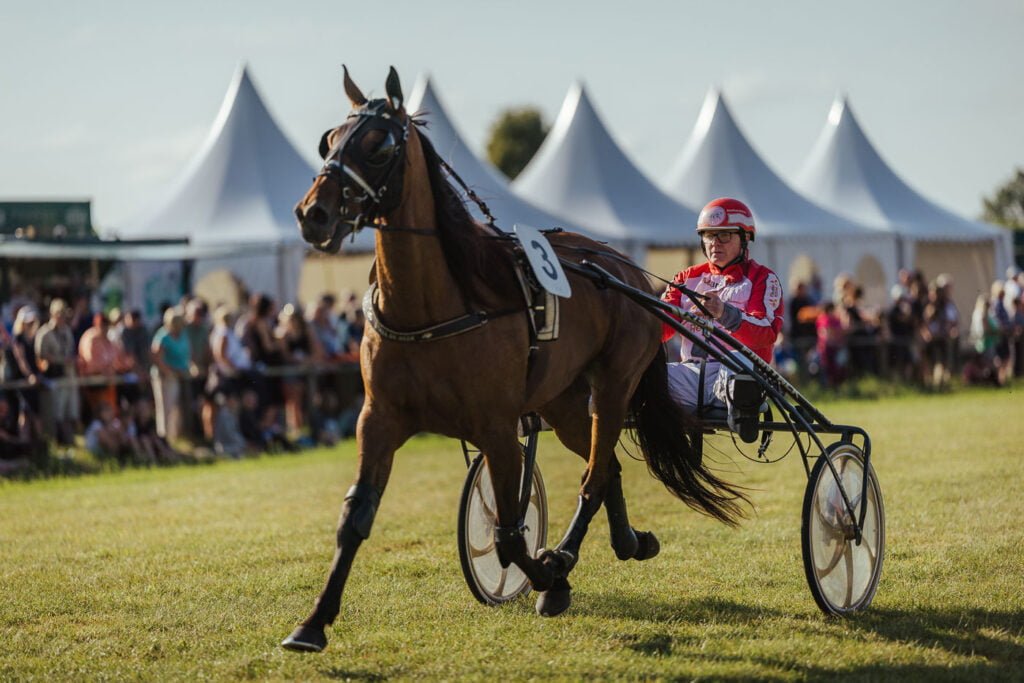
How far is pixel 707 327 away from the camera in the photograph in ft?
19.7

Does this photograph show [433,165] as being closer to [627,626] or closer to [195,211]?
[627,626]

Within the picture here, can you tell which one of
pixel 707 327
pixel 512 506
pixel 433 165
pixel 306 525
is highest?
pixel 433 165

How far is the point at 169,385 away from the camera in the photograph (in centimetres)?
1388

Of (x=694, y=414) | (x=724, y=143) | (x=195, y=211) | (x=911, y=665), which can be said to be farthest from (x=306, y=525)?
(x=724, y=143)

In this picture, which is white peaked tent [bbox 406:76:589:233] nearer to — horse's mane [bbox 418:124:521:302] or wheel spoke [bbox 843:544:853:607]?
wheel spoke [bbox 843:544:853:607]

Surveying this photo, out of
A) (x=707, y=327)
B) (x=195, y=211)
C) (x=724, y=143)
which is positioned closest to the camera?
(x=707, y=327)

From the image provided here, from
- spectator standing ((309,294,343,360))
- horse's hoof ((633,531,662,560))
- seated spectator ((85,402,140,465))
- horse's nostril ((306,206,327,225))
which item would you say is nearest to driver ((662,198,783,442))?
horse's hoof ((633,531,662,560))

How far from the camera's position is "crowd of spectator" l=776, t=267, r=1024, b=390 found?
20203 millimetres

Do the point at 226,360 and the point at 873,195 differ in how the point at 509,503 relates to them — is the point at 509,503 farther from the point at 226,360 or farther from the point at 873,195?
the point at 873,195

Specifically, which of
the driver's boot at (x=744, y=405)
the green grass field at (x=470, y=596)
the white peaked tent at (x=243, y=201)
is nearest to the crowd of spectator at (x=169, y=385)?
the green grass field at (x=470, y=596)

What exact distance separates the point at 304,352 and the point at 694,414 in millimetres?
9421

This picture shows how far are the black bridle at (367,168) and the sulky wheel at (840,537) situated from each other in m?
2.13

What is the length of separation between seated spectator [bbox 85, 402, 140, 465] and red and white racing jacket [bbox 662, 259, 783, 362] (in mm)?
8049

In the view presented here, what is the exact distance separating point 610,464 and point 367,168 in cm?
222
